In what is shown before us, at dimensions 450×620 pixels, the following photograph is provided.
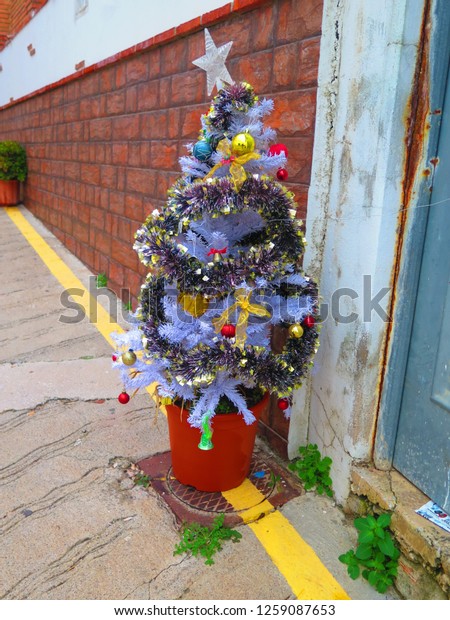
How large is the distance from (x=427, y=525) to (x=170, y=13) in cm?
342

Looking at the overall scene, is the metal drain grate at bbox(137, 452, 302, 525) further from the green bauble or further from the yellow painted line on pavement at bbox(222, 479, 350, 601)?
the green bauble

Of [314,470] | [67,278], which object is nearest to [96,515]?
[314,470]

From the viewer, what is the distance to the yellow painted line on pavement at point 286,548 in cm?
195

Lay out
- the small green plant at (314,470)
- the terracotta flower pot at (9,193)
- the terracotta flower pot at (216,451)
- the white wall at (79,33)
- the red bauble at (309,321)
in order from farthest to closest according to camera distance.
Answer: the terracotta flower pot at (9,193) < the white wall at (79,33) < the small green plant at (314,470) < the terracotta flower pot at (216,451) < the red bauble at (309,321)

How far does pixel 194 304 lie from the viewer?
2189mm

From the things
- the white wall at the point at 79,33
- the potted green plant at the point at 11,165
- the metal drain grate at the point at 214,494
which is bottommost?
the metal drain grate at the point at 214,494

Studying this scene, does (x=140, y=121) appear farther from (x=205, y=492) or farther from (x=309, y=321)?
(x=205, y=492)

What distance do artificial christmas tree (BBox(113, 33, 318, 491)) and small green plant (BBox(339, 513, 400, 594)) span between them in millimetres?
591

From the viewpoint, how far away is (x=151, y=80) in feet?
13.0

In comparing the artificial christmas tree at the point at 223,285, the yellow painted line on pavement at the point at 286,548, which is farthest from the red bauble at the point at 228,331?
the yellow painted line on pavement at the point at 286,548

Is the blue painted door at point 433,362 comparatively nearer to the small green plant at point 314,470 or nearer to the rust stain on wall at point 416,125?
the rust stain on wall at point 416,125

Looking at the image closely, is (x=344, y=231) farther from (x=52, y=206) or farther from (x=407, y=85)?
(x=52, y=206)

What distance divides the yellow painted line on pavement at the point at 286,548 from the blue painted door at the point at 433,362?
1.71 ft

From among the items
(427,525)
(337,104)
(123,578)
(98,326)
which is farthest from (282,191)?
(98,326)
